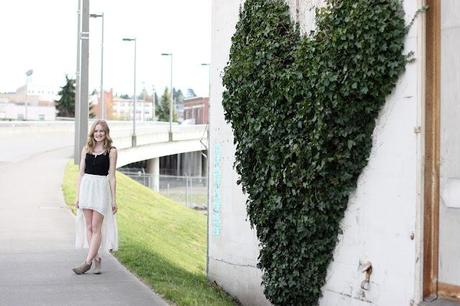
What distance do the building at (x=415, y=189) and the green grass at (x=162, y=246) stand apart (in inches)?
73.2

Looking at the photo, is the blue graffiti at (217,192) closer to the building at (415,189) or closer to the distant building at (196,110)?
the building at (415,189)

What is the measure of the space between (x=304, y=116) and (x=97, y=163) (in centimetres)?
256

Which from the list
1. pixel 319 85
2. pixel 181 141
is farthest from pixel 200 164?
pixel 319 85

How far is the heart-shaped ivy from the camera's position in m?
5.94

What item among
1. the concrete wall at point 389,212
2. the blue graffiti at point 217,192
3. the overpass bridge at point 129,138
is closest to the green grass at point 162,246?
the blue graffiti at point 217,192

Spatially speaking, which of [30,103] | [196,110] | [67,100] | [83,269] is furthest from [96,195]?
[30,103]

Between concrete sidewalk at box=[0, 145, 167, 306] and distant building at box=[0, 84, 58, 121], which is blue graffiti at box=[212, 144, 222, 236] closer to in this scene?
concrete sidewalk at box=[0, 145, 167, 306]

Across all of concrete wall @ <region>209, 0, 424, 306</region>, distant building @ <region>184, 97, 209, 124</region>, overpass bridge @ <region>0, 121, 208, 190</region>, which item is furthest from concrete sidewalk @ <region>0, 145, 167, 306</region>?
distant building @ <region>184, 97, 209, 124</region>

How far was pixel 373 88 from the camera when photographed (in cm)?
595

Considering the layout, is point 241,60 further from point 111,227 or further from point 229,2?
point 111,227

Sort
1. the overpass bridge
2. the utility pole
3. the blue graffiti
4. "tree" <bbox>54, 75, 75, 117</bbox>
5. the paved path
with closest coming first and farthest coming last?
the paved path < the blue graffiti < the utility pole < the overpass bridge < "tree" <bbox>54, 75, 75, 117</bbox>

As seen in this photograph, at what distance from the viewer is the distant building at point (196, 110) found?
111 metres

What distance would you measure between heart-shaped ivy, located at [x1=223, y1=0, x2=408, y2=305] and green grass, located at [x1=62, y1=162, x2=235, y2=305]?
1032mm

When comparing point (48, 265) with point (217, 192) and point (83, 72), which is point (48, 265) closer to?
point (217, 192)
